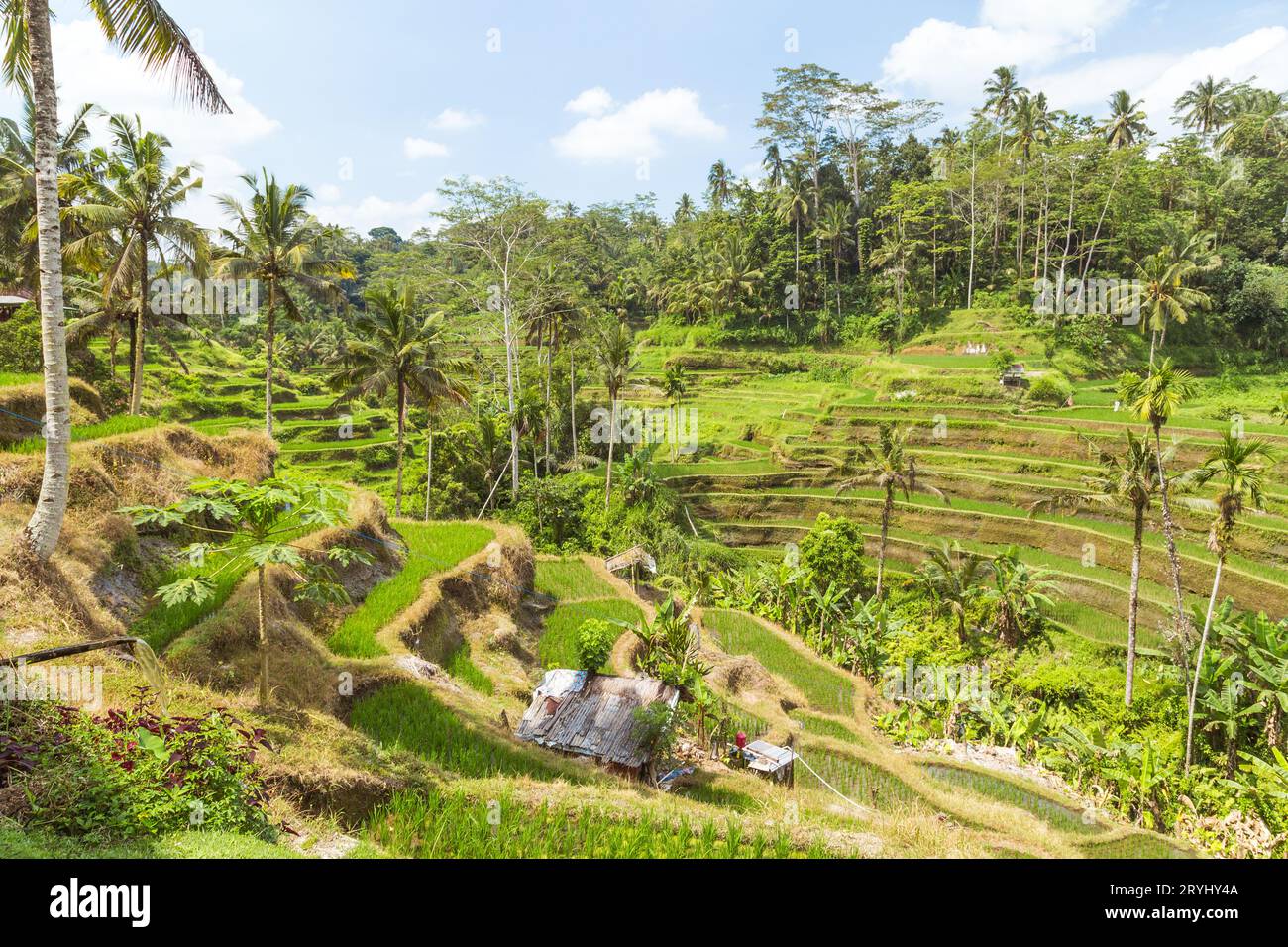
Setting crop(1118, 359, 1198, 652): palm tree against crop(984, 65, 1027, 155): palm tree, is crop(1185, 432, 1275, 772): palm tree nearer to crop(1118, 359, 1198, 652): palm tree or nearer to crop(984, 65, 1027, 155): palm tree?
crop(1118, 359, 1198, 652): palm tree

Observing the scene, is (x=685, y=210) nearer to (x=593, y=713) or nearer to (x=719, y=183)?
(x=719, y=183)

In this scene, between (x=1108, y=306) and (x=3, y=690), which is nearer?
(x=3, y=690)

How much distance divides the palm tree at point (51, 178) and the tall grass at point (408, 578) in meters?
4.60

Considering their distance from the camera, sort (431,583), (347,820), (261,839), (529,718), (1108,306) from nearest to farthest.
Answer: (261,839) → (347,820) → (529,718) → (431,583) → (1108,306)

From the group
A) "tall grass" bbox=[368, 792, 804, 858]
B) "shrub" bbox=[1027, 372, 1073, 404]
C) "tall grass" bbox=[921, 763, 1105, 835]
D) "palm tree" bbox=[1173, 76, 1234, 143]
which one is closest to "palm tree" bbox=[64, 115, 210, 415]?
"tall grass" bbox=[368, 792, 804, 858]

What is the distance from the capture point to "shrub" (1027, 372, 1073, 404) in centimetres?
3225

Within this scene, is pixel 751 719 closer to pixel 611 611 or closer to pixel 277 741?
pixel 611 611

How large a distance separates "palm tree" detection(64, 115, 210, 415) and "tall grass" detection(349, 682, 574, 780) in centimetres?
1100

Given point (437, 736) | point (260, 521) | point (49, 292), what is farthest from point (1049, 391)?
point (49, 292)

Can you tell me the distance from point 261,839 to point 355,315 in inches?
652

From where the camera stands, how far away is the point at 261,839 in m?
4.66

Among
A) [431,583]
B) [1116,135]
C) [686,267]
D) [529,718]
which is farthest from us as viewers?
[686,267]

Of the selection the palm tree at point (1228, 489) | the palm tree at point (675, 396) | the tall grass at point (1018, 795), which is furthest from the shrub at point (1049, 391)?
the tall grass at point (1018, 795)

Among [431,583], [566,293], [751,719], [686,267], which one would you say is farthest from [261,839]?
[686,267]
